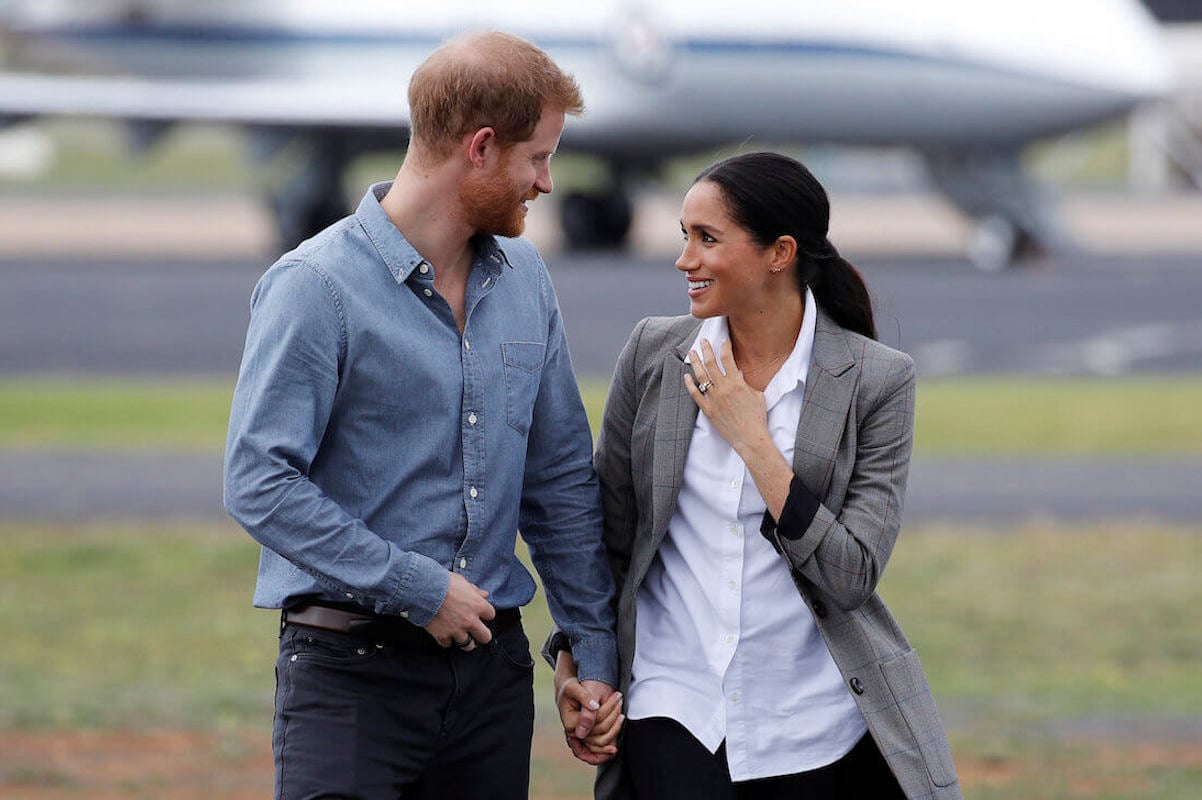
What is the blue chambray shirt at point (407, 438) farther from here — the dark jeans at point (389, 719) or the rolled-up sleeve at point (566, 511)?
the dark jeans at point (389, 719)

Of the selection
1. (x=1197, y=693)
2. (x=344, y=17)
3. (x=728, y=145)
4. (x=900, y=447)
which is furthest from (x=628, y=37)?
(x=900, y=447)

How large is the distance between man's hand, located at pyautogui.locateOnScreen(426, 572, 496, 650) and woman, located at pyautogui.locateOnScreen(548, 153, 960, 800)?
11.8 inches

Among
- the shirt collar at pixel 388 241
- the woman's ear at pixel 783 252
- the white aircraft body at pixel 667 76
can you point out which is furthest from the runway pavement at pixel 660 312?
the white aircraft body at pixel 667 76

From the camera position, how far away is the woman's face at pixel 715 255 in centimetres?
312

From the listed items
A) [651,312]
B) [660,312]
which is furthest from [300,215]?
[660,312]

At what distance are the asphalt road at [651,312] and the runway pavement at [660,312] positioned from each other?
4 cm

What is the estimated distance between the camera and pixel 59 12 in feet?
97.3

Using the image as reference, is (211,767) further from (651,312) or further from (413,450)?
(651,312)

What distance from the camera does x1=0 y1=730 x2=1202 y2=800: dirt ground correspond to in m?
5.25

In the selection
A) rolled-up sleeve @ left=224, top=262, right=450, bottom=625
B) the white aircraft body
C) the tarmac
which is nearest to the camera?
rolled-up sleeve @ left=224, top=262, right=450, bottom=625

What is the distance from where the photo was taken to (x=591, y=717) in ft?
10.5

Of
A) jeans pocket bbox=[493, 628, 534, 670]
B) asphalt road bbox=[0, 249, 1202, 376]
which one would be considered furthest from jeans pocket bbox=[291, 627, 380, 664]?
asphalt road bbox=[0, 249, 1202, 376]

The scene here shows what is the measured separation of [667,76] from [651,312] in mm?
6539

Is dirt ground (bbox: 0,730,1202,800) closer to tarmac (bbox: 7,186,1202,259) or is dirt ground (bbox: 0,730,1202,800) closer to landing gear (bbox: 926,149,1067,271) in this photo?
tarmac (bbox: 7,186,1202,259)
